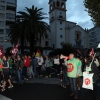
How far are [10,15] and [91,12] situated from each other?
47.2 meters

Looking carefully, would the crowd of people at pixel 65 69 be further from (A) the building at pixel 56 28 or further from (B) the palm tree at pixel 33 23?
(A) the building at pixel 56 28

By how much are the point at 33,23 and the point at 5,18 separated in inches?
1345

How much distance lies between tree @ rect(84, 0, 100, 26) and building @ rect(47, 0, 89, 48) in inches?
1935

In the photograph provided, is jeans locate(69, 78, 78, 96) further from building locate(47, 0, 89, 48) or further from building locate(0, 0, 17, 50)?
building locate(47, 0, 89, 48)

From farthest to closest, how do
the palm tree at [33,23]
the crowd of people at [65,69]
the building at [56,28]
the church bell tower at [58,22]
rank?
the church bell tower at [58,22]
the building at [56,28]
the palm tree at [33,23]
the crowd of people at [65,69]

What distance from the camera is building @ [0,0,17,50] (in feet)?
183

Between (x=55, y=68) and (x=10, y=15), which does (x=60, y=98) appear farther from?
(x=10, y=15)

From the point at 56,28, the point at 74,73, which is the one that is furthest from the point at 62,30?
the point at 74,73

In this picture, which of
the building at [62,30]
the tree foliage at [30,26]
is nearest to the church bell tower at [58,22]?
the building at [62,30]

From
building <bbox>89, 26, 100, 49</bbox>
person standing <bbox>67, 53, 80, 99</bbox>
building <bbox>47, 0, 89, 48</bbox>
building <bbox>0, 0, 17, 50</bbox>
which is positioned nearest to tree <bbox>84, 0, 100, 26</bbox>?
person standing <bbox>67, 53, 80, 99</bbox>

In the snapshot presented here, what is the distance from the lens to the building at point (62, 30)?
6619 cm

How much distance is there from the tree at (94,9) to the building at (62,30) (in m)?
49.1

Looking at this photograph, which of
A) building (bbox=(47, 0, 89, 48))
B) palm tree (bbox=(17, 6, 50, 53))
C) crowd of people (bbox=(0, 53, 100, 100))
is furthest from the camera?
building (bbox=(47, 0, 89, 48))

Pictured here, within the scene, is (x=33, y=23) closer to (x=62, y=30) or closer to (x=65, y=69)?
(x=65, y=69)
